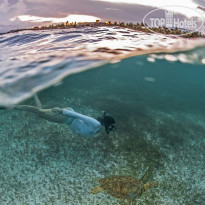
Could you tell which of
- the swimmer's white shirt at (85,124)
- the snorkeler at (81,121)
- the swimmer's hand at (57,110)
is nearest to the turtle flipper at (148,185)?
the snorkeler at (81,121)

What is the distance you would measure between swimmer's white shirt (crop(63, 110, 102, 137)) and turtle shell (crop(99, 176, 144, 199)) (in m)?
1.21

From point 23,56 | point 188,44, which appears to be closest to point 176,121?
point 188,44

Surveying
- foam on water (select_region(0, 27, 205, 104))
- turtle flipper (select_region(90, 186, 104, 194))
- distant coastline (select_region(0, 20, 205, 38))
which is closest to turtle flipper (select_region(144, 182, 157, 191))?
turtle flipper (select_region(90, 186, 104, 194))

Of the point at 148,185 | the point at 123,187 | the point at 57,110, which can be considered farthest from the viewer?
the point at 57,110

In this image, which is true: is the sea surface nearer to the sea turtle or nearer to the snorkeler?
the sea turtle

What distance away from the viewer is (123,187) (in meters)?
5.21

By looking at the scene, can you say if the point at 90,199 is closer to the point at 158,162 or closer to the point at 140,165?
the point at 140,165

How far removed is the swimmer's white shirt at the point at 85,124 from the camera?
562 centimetres

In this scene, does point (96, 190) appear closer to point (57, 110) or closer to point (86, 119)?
point (86, 119)

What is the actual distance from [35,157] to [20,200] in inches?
54.1

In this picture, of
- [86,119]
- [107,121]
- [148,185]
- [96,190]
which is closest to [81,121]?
[86,119]

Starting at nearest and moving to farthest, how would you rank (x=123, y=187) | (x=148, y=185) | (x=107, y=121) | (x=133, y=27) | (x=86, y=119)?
(x=123, y=187)
(x=148, y=185)
(x=86, y=119)
(x=107, y=121)
(x=133, y=27)

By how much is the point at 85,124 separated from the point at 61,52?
3885mm

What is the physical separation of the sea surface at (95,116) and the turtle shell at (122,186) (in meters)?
0.14
